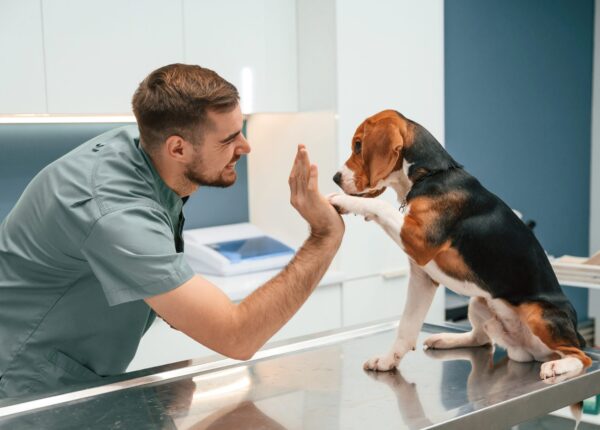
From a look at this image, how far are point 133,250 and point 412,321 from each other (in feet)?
1.86

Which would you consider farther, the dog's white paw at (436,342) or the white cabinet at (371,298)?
the white cabinet at (371,298)

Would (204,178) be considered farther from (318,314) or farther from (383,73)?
(383,73)

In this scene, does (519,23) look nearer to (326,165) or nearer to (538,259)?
(326,165)

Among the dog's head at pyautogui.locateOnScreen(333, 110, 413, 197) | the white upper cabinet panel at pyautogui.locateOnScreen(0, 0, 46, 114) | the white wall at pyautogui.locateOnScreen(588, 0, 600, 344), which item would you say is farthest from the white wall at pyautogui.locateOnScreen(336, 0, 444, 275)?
the white wall at pyautogui.locateOnScreen(588, 0, 600, 344)

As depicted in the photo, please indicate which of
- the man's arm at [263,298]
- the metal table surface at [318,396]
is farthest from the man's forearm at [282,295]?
the metal table surface at [318,396]

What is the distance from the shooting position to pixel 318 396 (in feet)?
4.42

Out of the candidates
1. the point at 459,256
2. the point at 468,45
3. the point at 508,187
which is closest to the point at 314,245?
the point at 459,256

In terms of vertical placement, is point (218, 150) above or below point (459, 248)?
above

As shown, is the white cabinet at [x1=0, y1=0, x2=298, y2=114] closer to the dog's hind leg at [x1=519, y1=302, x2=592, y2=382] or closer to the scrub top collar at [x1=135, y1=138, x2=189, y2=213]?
the scrub top collar at [x1=135, y1=138, x2=189, y2=213]

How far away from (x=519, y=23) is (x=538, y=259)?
3.41m

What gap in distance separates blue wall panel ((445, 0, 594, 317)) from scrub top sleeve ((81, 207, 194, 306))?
2.95 meters

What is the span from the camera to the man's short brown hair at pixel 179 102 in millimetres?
1482

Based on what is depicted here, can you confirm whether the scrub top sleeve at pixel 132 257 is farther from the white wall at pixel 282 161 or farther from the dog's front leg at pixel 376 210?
the white wall at pixel 282 161

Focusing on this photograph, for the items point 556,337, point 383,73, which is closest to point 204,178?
point 556,337
